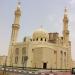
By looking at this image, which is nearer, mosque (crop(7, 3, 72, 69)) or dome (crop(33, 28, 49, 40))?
mosque (crop(7, 3, 72, 69))

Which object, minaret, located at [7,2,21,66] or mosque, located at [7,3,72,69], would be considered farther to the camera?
minaret, located at [7,2,21,66]

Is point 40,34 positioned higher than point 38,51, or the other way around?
point 40,34

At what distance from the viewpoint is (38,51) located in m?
39.8

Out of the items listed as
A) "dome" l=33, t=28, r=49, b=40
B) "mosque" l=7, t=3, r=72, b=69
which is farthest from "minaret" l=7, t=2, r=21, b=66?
"dome" l=33, t=28, r=49, b=40

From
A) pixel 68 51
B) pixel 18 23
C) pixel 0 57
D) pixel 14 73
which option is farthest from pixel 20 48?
pixel 14 73

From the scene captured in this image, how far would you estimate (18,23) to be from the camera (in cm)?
4447

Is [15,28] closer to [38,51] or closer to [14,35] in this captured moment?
[14,35]

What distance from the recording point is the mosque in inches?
1560

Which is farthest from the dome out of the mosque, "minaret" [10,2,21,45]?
"minaret" [10,2,21,45]

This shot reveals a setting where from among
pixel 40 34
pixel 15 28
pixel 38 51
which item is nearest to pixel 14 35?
pixel 15 28

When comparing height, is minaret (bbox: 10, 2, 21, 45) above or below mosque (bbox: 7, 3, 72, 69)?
above

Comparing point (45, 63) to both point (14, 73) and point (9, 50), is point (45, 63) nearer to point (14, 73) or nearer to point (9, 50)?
point (9, 50)

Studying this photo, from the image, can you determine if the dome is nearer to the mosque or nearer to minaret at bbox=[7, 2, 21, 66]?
the mosque

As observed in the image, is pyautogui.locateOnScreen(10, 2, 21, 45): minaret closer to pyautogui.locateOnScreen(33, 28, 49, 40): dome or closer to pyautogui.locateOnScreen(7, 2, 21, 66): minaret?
pyautogui.locateOnScreen(7, 2, 21, 66): minaret
